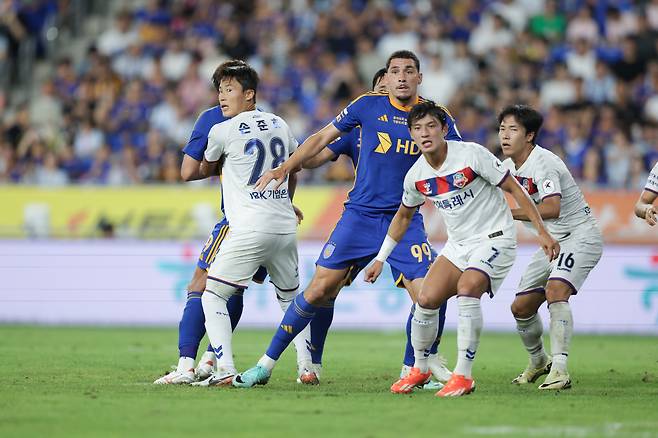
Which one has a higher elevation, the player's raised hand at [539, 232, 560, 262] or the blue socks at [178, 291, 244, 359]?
the player's raised hand at [539, 232, 560, 262]

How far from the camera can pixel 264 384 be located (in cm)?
1033

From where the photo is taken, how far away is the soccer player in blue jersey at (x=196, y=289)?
10352 millimetres

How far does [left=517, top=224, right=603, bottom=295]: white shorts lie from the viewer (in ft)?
35.6

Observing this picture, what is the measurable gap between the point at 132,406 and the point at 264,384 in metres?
1.86

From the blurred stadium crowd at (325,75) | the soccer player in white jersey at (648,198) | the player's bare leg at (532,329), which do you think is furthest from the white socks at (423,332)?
the blurred stadium crowd at (325,75)

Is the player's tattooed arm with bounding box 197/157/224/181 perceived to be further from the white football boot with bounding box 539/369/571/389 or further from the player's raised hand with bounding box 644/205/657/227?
the player's raised hand with bounding box 644/205/657/227

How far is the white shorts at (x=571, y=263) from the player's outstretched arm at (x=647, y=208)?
1.49 feet

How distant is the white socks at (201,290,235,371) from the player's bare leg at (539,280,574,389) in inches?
107

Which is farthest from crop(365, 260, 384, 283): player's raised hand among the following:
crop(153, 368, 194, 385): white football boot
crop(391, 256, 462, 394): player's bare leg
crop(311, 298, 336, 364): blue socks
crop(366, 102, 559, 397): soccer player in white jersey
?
crop(153, 368, 194, 385): white football boot

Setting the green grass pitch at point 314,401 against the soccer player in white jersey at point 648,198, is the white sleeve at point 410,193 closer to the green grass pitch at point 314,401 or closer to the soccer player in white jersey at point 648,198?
the green grass pitch at point 314,401

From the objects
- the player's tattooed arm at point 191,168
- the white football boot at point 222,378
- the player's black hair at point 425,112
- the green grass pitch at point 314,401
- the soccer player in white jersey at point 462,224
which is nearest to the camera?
the green grass pitch at point 314,401

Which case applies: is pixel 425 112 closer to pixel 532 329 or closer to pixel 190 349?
pixel 532 329

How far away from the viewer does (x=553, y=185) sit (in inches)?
419

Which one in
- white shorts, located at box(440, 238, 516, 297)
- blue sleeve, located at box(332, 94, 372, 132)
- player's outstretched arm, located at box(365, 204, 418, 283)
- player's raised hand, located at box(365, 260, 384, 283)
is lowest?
player's raised hand, located at box(365, 260, 384, 283)
